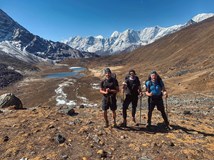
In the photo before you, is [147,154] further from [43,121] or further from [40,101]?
[40,101]

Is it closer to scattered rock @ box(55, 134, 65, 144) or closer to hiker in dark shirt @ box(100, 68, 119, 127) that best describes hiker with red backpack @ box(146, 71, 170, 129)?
hiker in dark shirt @ box(100, 68, 119, 127)

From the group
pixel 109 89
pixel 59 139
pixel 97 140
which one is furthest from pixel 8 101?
pixel 97 140

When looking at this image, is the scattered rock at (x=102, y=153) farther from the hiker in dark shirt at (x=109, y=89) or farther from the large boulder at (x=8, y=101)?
the large boulder at (x=8, y=101)

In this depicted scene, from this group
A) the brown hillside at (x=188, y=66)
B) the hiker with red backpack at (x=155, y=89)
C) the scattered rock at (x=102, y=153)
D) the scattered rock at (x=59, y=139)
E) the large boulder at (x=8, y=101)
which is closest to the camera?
the scattered rock at (x=102, y=153)

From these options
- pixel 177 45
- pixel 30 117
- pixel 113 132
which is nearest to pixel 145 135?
pixel 113 132

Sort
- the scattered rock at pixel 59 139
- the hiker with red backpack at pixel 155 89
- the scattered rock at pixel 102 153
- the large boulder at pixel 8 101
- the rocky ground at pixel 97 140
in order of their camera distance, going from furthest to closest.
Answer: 1. the large boulder at pixel 8 101
2. the hiker with red backpack at pixel 155 89
3. the scattered rock at pixel 59 139
4. the rocky ground at pixel 97 140
5. the scattered rock at pixel 102 153

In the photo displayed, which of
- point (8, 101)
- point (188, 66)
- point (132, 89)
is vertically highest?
point (188, 66)

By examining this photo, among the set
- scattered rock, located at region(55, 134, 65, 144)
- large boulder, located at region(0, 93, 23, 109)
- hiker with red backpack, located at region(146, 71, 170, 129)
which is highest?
hiker with red backpack, located at region(146, 71, 170, 129)

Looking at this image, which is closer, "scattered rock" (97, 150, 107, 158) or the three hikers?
"scattered rock" (97, 150, 107, 158)

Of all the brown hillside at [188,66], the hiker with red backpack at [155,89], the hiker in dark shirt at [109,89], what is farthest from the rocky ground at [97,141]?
the brown hillside at [188,66]

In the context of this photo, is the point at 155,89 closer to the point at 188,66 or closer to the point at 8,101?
the point at 8,101

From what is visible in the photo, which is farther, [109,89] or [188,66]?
[188,66]

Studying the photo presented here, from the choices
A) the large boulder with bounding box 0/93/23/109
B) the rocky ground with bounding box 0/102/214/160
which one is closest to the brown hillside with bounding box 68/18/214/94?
the rocky ground with bounding box 0/102/214/160

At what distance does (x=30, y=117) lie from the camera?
48.9 ft
